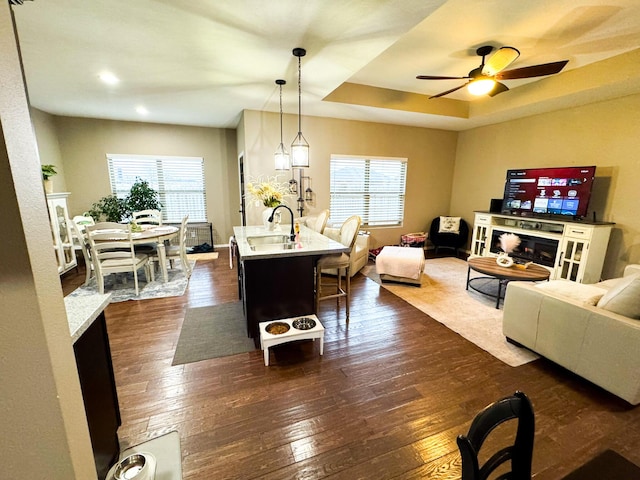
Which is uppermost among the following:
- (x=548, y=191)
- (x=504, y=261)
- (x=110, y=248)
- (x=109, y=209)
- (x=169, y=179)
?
(x=169, y=179)

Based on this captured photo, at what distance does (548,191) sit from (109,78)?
6.37m

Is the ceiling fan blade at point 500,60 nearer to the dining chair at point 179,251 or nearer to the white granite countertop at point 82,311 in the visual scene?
the white granite countertop at point 82,311

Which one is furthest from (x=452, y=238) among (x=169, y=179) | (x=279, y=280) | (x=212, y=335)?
(x=169, y=179)

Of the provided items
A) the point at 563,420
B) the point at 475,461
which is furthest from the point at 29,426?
the point at 563,420

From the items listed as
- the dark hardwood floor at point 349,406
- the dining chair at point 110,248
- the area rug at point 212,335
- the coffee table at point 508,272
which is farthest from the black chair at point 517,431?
the dining chair at point 110,248

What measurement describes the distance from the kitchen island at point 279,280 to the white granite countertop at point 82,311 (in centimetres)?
119

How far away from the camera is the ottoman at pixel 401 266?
4.04 meters

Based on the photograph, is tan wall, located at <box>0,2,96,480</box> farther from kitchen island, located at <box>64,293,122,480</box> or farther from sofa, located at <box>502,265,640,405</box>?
sofa, located at <box>502,265,640,405</box>

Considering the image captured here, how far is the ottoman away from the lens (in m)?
4.04

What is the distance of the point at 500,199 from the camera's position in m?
5.21

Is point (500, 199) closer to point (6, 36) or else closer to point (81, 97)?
point (6, 36)

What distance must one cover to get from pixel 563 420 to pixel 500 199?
4369 mm

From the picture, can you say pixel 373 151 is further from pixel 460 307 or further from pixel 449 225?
pixel 460 307

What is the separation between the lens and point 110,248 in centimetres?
359
